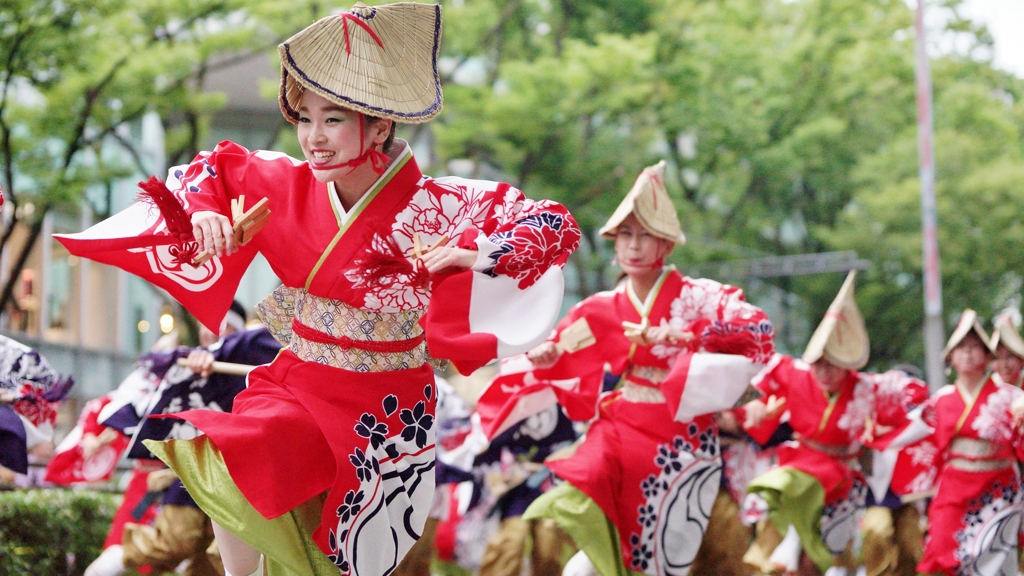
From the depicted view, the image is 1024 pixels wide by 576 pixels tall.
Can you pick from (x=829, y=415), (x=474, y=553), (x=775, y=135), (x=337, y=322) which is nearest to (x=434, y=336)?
(x=337, y=322)

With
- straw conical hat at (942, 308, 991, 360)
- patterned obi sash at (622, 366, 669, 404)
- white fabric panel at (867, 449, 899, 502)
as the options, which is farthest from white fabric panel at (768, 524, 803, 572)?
patterned obi sash at (622, 366, 669, 404)

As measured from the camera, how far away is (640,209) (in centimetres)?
601

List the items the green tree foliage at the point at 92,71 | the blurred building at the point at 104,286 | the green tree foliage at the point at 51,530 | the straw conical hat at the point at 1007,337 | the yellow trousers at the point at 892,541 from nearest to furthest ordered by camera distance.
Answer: the green tree foliage at the point at 51,530 < the straw conical hat at the point at 1007,337 < the yellow trousers at the point at 892,541 < the green tree foliage at the point at 92,71 < the blurred building at the point at 104,286

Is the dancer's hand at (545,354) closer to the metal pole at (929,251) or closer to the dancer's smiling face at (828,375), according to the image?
the dancer's smiling face at (828,375)

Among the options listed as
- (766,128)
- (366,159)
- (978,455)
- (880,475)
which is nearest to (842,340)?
(978,455)

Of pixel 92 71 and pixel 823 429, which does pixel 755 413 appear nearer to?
pixel 823 429

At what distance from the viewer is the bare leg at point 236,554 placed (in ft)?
12.4

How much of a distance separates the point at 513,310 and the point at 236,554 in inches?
44.2

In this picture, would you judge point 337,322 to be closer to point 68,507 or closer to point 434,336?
point 434,336

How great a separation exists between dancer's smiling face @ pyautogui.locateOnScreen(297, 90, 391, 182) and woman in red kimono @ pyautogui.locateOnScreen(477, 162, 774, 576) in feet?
7.20

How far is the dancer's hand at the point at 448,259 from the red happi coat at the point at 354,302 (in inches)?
1.5

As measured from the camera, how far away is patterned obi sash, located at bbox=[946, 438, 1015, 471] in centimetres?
785

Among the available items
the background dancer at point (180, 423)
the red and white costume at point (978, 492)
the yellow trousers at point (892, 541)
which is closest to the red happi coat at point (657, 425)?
the background dancer at point (180, 423)

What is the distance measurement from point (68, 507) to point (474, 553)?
338 cm
